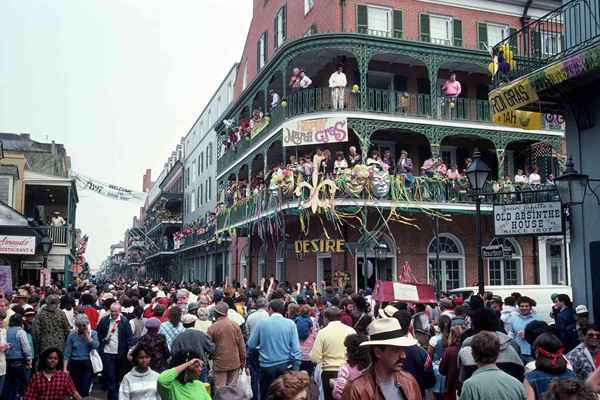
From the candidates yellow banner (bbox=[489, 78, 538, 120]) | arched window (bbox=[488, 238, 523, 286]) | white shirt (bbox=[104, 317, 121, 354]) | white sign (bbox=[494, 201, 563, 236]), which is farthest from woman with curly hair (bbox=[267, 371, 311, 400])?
arched window (bbox=[488, 238, 523, 286])

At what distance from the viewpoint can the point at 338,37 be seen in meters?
23.5

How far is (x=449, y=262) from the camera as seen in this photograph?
86.6ft

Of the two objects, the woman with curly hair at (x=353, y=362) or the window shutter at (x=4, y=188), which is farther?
the window shutter at (x=4, y=188)

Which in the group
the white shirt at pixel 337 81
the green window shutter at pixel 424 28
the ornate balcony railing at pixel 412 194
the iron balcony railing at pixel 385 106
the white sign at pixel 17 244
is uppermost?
the green window shutter at pixel 424 28

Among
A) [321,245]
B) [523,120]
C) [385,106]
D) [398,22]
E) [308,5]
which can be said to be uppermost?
[308,5]

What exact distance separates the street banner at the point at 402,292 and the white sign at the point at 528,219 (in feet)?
6.84

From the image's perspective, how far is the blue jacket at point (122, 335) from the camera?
10.5 meters

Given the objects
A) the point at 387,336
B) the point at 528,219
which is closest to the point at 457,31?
the point at 528,219

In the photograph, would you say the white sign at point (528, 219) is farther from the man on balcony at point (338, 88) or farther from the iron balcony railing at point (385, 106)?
the iron balcony railing at point (385, 106)

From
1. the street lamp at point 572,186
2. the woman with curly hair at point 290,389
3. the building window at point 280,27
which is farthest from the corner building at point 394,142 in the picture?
the woman with curly hair at point 290,389

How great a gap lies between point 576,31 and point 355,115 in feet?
42.0

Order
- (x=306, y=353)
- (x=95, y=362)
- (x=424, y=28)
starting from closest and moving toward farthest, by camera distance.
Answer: (x=95, y=362), (x=306, y=353), (x=424, y=28)

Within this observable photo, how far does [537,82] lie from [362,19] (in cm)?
1619

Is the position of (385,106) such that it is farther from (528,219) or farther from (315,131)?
(528,219)
